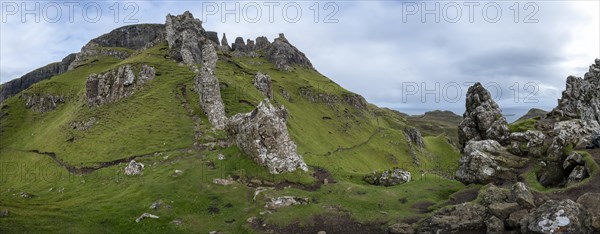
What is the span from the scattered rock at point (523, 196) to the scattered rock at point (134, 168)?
56669 mm

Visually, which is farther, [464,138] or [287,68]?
[287,68]

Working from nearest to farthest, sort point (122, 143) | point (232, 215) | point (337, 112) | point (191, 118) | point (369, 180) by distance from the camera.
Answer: point (232, 215) → point (369, 180) → point (122, 143) → point (191, 118) → point (337, 112)

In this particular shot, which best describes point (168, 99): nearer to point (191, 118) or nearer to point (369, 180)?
point (191, 118)

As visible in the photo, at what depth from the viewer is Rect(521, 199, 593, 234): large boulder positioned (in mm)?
31062

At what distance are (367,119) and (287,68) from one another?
55.6 meters

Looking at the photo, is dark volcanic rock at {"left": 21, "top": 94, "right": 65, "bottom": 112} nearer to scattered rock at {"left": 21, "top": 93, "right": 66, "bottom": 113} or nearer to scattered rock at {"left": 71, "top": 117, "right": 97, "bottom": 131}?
scattered rock at {"left": 21, "top": 93, "right": 66, "bottom": 113}

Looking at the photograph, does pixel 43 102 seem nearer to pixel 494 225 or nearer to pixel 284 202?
pixel 284 202

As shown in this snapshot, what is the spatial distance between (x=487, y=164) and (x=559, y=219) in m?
24.0

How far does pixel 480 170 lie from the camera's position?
179 ft

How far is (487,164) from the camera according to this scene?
180 ft

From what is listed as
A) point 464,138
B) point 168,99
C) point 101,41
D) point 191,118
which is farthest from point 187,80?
point 101,41

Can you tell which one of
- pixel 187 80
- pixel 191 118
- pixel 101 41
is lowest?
pixel 191 118

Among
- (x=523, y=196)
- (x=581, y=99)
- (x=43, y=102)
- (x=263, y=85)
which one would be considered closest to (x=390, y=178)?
(x=523, y=196)

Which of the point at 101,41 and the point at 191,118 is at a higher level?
the point at 101,41
